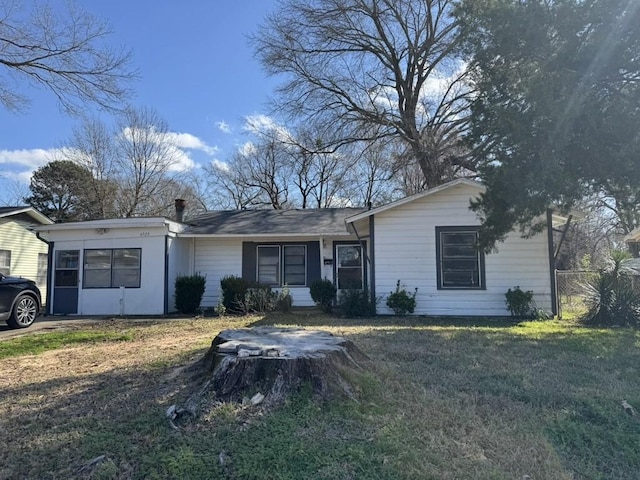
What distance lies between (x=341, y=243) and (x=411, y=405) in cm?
1067

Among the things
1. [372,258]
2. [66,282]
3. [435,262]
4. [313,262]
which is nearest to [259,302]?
[313,262]

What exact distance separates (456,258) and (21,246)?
16069 mm

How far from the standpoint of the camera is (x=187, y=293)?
43.5 feet

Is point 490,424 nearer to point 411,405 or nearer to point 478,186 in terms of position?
point 411,405

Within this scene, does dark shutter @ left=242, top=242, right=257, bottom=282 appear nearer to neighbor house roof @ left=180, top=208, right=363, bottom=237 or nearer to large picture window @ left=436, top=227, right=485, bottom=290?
neighbor house roof @ left=180, top=208, right=363, bottom=237

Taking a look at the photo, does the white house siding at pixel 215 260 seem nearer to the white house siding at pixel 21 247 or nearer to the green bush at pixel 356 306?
the green bush at pixel 356 306

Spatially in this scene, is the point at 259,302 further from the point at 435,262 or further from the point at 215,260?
the point at 435,262

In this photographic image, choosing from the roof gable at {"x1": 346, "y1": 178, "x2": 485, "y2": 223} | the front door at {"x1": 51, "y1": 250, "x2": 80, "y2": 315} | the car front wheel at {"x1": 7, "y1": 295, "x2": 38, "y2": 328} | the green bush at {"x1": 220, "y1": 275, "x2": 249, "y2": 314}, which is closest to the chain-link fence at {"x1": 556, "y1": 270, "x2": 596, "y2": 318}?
the roof gable at {"x1": 346, "y1": 178, "x2": 485, "y2": 223}

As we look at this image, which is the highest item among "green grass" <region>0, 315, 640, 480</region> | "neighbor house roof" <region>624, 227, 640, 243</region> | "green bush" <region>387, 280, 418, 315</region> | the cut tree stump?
"neighbor house roof" <region>624, 227, 640, 243</region>

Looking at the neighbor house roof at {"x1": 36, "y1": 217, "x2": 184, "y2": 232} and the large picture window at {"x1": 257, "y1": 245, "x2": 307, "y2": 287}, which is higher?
the neighbor house roof at {"x1": 36, "y1": 217, "x2": 184, "y2": 232}

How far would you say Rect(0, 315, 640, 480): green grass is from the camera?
2.98m

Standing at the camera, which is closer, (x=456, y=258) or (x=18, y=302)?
(x=18, y=302)

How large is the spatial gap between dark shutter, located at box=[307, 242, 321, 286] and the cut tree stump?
9.83 metres

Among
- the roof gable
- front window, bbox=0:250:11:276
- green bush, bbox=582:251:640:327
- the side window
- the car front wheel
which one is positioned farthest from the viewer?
the side window
